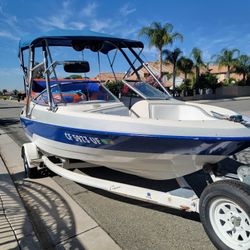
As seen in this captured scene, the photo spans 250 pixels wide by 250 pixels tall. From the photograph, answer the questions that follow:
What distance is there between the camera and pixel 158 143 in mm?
3738

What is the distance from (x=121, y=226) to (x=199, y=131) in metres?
1.56

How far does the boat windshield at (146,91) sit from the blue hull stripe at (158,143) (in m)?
1.39

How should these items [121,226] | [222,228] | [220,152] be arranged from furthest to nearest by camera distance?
[121,226]
[220,152]
[222,228]

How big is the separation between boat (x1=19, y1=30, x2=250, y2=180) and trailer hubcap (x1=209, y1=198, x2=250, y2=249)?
574 mm

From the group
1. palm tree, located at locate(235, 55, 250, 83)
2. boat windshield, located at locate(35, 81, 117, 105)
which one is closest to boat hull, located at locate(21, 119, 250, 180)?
boat windshield, located at locate(35, 81, 117, 105)

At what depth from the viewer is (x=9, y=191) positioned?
552 centimetres

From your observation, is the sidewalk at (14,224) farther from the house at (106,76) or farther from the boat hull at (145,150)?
the house at (106,76)

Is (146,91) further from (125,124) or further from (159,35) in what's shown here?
(159,35)

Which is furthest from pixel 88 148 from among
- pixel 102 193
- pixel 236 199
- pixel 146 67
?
pixel 146 67

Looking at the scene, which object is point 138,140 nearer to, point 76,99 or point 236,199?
point 236,199

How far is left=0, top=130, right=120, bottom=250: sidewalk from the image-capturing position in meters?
3.75

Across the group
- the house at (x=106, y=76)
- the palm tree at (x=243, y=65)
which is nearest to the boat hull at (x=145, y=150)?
A: the house at (x=106, y=76)

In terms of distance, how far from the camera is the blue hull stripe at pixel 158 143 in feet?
11.6

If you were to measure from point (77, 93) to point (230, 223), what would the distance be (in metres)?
3.62
